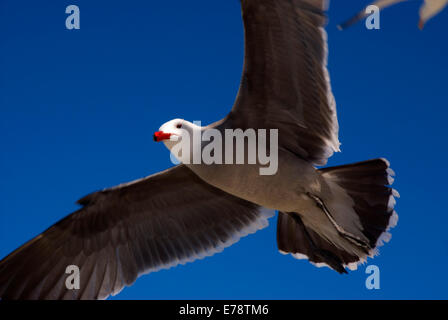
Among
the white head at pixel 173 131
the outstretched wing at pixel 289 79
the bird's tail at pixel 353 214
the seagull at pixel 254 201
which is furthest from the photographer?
the bird's tail at pixel 353 214

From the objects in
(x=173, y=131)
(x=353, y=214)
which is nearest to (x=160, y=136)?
(x=173, y=131)

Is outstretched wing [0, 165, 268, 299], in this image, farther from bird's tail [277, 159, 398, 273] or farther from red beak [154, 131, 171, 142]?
red beak [154, 131, 171, 142]

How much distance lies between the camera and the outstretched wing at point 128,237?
445 cm

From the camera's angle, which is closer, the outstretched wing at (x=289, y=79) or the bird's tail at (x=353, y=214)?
the outstretched wing at (x=289, y=79)

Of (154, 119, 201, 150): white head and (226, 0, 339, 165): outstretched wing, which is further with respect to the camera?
(154, 119, 201, 150): white head

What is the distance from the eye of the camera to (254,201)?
3848 mm

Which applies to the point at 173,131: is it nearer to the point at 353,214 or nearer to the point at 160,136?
the point at 160,136

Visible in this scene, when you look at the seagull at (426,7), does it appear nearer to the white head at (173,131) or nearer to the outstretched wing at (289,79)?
the outstretched wing at (289,79)

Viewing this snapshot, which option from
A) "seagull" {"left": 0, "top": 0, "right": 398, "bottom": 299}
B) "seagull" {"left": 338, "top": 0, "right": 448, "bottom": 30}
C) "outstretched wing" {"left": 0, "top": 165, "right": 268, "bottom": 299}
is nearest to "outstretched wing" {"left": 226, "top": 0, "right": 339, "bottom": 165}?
"seagull" {"left": 0, "top": 0, "right": 398, "bottom": 299}

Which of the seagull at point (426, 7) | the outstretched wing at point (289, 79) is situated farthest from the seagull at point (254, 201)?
the seagull at point (426, 7)

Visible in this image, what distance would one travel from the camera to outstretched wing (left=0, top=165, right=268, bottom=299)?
4453 millimetres

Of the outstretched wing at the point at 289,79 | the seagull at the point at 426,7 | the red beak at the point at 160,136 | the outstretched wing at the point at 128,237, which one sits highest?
the outstretched wing at the point at 289,79

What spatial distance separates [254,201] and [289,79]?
38.4 inches
